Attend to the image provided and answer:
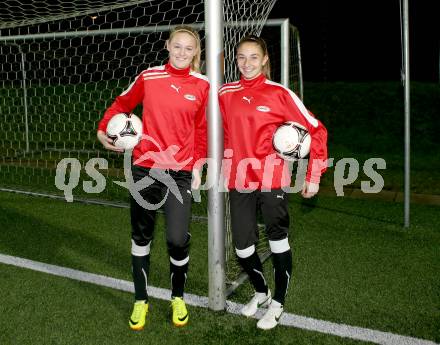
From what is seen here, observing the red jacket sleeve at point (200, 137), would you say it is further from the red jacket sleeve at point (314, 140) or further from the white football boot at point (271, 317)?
the white football boot at point (271, 317)

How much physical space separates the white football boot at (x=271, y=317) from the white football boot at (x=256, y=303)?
0.40 feet

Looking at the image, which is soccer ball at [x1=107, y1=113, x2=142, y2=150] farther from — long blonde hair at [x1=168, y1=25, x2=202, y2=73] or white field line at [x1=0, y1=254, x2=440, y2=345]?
white field line at [x1=0, y1=254, x2=440, y2=345]

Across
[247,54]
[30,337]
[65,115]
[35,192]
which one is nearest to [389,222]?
[247,54]

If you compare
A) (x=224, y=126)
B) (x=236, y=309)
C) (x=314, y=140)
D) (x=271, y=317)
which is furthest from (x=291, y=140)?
(x=236, y=309)

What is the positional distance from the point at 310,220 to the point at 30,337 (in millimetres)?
3162

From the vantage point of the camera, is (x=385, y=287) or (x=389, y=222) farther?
(x=389, y=222)

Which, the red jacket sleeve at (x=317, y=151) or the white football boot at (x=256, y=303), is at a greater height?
the red jacket sleeve at (x=317, y=151)

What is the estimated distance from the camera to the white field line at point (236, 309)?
2.82 metres

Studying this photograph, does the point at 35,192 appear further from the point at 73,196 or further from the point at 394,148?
the point at 394,148

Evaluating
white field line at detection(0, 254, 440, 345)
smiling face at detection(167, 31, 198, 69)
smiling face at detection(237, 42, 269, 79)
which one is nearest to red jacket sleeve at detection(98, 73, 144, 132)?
smiling face at detection(167, 31, 198, 69)

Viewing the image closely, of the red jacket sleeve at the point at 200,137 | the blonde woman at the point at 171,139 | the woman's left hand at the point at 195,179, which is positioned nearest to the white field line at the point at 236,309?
the blonde woman at the point at 171,139

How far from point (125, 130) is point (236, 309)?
133 cm

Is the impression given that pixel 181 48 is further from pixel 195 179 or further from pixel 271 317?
pixel 271 317

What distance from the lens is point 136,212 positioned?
9.41ft
